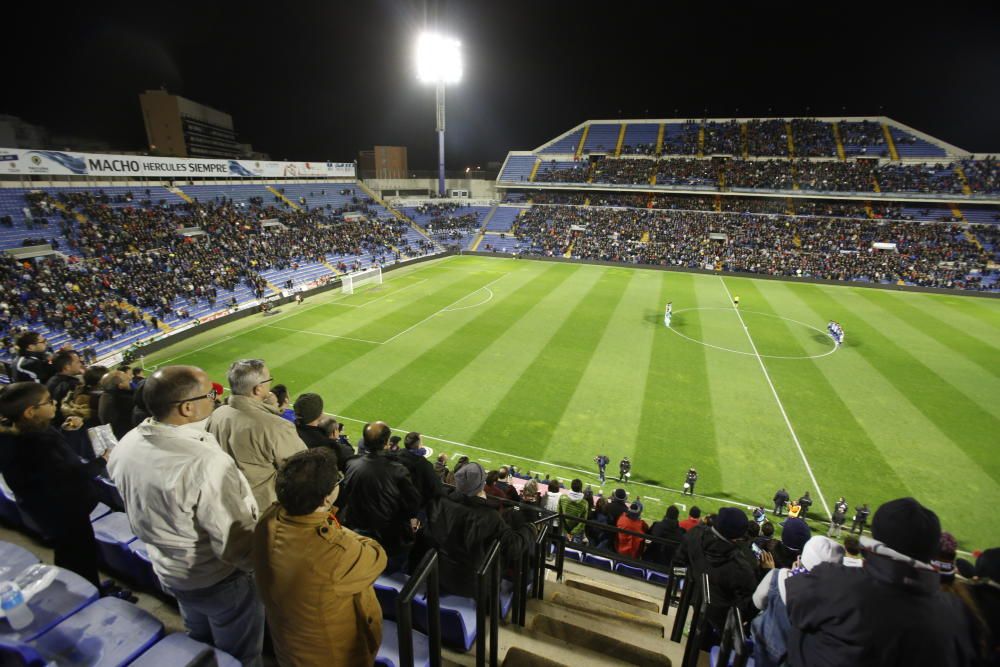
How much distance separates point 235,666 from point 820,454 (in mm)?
15509

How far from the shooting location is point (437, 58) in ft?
132

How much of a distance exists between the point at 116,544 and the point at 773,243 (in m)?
47.6

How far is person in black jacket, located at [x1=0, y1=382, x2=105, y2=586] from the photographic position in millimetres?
3320

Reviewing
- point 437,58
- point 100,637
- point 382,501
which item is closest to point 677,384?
point 382,501

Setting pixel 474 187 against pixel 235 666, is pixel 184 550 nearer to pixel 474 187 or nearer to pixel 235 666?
pixel 235 666

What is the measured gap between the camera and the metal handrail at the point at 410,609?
7.37 ft

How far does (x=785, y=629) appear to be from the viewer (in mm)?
2750

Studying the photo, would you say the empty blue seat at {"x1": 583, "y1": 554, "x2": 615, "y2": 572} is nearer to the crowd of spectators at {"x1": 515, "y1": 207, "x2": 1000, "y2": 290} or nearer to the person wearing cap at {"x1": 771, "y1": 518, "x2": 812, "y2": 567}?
the person wearing cap at {"x1": 771, "y1": 518, "x2": 812, "y2": 567}

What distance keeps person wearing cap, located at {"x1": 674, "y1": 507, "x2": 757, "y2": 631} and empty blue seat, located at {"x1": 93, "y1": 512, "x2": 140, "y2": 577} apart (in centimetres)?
485

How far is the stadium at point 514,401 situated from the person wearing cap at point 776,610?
0.09 ft

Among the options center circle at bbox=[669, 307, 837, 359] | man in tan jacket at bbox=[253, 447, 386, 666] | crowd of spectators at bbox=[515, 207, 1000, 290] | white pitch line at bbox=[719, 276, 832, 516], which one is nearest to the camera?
man in tan jacket at bbox=[253, 447, 386, 666]

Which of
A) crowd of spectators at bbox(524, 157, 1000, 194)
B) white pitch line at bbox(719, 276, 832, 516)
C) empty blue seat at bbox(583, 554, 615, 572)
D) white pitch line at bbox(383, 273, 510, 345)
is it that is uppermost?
crowd of spectators at bbox(524, 157, 1000, 194)

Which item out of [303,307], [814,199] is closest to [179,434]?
[303,307]

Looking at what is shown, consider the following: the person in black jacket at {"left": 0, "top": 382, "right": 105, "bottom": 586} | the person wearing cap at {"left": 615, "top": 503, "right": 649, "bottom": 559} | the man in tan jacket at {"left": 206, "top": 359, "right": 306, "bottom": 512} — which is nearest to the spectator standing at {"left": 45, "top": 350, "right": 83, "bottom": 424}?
the person in black jacket at {"left": 0, "top": 382, "right": 105, "bottom": 586}
